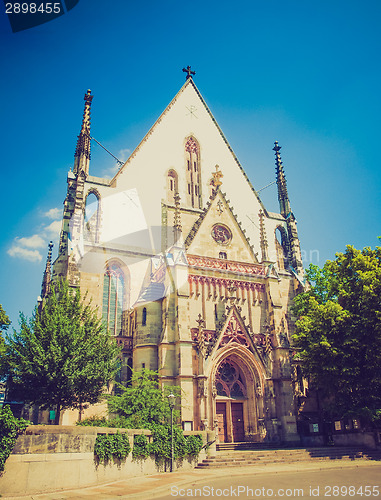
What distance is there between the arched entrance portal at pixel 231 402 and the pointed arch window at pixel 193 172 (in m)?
15.0

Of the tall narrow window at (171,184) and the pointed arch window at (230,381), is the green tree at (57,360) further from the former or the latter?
the tall narrow window at (171,184)

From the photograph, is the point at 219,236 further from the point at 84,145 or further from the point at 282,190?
the point at 84,145

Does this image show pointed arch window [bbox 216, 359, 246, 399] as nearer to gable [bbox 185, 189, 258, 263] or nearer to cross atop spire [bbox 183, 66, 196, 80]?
gable [bbox 185, 189, 258, 263]

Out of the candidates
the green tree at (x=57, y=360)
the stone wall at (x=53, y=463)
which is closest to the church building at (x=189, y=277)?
the green tree at (x=57, y=360)

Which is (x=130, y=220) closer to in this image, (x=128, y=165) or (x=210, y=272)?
(x=128, y=165)

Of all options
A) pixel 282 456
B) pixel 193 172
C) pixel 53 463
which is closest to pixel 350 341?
pixel 282 456

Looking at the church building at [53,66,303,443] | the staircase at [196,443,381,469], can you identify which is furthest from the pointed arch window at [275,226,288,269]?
the staircase at [196,443,381,469]

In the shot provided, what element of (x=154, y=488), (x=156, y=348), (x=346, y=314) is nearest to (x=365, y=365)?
(x=346, y=314)

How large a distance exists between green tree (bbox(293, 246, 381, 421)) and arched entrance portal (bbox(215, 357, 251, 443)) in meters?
4.68

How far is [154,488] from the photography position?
42.9 feet

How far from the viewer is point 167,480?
15.2 metres

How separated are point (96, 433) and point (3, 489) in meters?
3.59

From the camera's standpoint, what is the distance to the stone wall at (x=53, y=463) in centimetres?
1259

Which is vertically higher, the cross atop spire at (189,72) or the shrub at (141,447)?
the cross atop spire at (189,72)
